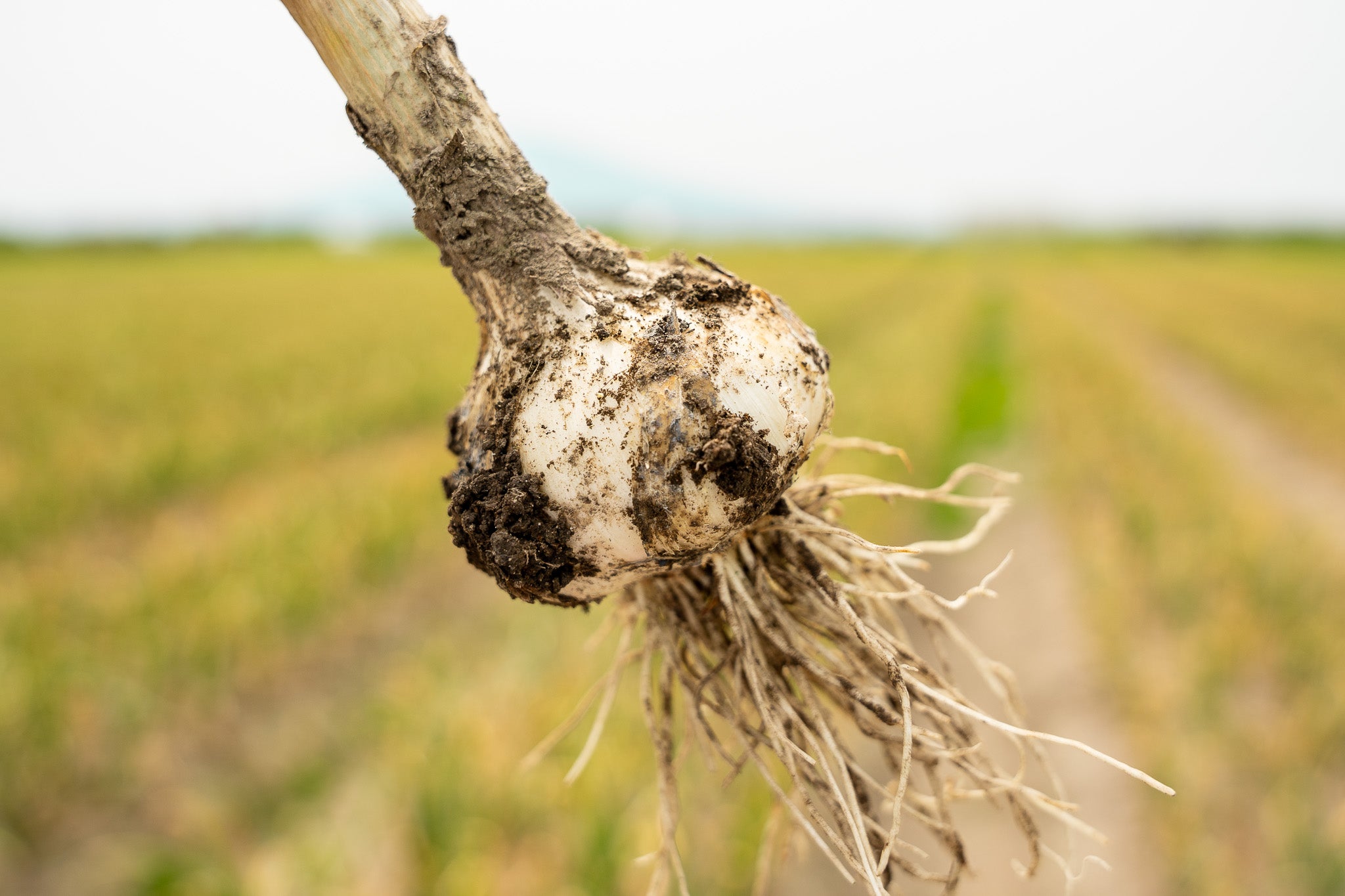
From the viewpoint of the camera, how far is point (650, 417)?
69 cm

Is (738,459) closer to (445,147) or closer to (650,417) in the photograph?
(650,417)

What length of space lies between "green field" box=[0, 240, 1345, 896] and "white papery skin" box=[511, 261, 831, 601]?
154 centimetres

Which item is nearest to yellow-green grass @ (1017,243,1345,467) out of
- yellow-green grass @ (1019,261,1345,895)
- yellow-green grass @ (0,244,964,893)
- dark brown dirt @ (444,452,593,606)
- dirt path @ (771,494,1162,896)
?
yellow-green grass @ (1019,261,1345,895)

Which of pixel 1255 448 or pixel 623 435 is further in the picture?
pixel 1255 448

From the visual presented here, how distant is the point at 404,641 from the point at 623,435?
3.61 meters

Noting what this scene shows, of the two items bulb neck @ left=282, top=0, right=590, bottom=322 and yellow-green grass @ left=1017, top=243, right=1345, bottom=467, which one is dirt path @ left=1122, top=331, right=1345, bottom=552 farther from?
bulb neck @ left=282, top=0, right=590, bottom=322

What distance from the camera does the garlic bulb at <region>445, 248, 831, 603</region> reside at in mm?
695

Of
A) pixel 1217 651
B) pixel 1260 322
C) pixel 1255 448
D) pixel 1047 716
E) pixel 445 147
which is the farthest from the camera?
pixel 1260 322

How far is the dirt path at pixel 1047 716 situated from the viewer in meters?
2.45

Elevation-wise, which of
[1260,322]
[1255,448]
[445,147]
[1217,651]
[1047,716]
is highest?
[445,147]

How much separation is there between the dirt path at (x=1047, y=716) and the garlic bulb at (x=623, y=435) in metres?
1.03

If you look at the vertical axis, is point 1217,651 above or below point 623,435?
below

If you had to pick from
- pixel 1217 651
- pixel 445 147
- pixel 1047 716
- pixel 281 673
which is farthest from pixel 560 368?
pixel 1217 651

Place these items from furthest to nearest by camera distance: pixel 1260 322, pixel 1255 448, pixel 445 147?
1. pixel 1260 322
2. pixel 1255 448
3. pixel 445 147
